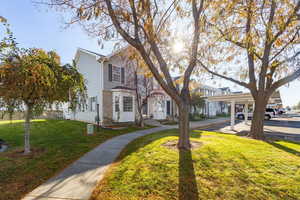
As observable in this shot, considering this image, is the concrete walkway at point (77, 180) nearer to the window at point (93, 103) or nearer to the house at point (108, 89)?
the house at point (108, 89)

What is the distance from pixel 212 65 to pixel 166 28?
3677 mm

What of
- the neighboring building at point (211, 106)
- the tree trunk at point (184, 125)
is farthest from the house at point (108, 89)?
the neighboring building at point (211, 106)

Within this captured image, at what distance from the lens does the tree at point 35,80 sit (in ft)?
13.3

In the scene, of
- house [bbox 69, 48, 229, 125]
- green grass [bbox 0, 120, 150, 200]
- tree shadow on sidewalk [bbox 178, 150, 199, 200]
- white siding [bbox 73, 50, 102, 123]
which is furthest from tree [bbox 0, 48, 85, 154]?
white siding [bbox 73, 50, 102, 123]

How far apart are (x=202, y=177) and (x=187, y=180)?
0.41 meters

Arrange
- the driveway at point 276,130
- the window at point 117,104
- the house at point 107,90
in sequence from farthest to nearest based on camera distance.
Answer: the window at point 117,104 < the house at point 107,90 < the driveway at point 276,130

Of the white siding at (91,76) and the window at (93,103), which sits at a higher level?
the white siding at (91,76)

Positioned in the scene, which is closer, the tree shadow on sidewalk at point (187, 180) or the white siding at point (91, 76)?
the tree shadow on sidewalk at point (187, 180)

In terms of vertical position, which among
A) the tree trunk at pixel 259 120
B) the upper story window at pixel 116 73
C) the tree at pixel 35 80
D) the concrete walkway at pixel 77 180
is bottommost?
the concrete walkway at pixel 77 180

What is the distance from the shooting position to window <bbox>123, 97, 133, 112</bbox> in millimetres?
12565

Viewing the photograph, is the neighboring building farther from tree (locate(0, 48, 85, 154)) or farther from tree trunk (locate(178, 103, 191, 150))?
tree (locate(0, 48, 85, 154))

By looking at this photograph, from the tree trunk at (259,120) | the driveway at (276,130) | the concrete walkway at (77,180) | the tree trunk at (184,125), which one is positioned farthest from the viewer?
the driveway at (276,130)

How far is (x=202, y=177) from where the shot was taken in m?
3.23

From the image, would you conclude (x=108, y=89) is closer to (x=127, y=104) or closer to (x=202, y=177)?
(x=127, y=104)
